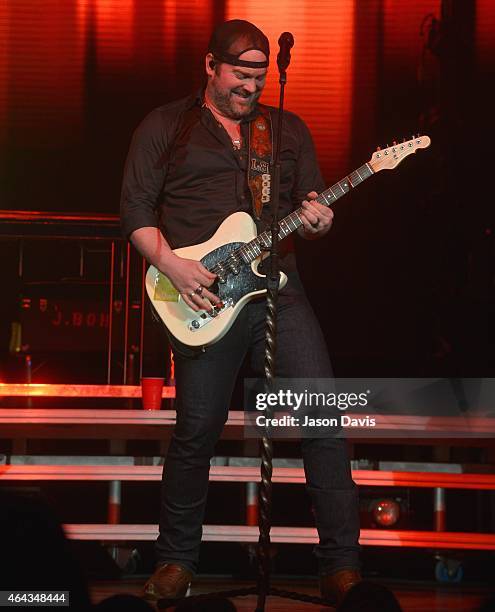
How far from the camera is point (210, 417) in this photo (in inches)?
128

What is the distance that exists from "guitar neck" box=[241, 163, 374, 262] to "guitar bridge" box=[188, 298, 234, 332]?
6.1 inches

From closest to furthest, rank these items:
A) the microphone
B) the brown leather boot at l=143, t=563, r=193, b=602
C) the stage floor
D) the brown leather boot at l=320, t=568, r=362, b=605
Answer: the microphone → the brown leather boot at l=320, t=568, r=362, b=605 → the brown leather boot at l=143, t=563, r=193, b=602 → the stage floor

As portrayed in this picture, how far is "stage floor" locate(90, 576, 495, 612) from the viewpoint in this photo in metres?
3.42

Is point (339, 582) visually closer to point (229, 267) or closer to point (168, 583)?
point (168, 583)

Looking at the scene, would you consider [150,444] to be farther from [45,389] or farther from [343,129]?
[343,129]

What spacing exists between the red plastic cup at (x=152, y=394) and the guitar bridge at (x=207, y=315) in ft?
3.90

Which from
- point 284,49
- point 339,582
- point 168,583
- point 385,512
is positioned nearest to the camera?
point 284,49

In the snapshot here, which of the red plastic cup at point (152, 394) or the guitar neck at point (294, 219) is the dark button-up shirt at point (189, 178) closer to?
the guitar neck at point (294, 219)

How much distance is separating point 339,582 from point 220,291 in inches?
38.3

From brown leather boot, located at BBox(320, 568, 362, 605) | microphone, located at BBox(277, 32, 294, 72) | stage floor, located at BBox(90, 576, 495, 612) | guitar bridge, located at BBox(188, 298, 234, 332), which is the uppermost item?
microphone, located at BBox(277, 32, 294, 72)

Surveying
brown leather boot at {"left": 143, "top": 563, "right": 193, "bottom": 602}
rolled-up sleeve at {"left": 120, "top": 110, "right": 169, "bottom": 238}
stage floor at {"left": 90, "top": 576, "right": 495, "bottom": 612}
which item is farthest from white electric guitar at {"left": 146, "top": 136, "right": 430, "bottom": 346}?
stage floor at {"left": 90, "top": 576, "right": 495, "bottom": 612}

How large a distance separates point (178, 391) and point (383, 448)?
1479 mm

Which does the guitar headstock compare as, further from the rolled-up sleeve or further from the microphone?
the rolled-up sleeve

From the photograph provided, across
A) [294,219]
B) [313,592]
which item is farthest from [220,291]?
[313,592]
